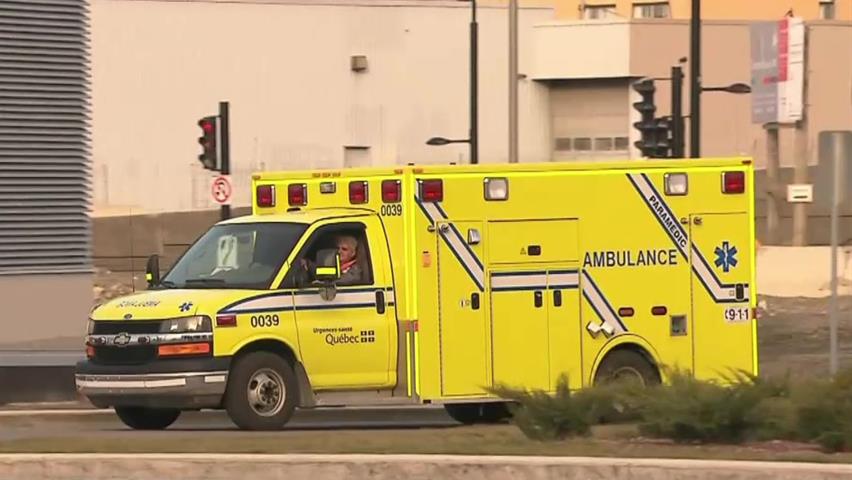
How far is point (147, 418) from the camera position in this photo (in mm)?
17016

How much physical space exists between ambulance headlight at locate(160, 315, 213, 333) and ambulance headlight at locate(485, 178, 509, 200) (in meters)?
3.02

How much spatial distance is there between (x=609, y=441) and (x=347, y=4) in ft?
156

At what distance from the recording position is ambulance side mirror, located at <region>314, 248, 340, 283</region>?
1599 centimetres

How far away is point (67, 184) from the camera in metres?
29.1

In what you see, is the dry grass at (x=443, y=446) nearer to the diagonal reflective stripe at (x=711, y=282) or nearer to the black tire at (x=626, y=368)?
the black tire at (x=626, y=368)

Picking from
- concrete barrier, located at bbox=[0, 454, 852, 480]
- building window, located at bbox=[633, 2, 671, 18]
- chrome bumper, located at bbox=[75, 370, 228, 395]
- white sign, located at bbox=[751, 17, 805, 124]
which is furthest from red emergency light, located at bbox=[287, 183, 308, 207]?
building window, located at bbox=[633, 2, 671, 18]

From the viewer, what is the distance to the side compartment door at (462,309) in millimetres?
16594

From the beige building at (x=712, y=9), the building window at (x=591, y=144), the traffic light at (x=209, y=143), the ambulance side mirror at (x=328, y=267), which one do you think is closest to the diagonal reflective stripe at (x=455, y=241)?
the ambulance side mirror at (x=328, y=267)

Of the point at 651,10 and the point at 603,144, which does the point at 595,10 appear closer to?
the point at 651,10

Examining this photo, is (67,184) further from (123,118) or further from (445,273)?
(123,118)

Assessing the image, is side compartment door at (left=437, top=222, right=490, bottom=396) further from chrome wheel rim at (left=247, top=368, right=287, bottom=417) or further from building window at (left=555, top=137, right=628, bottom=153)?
building window at (left=555, top=137, right=628, bottom=153)

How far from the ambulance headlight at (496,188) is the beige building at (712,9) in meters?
52.7

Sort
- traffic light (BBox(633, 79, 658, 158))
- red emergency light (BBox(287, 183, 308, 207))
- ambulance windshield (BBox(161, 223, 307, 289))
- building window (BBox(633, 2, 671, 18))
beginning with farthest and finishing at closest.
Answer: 1. building window (BBox(633, 2, 671, 18))
2. traffic light (BBox(633, 79, 658, 158))
3. red emergency light (BBox(287, 183, 308, 207))
4. ambulance windshield (BBox(161, 223, 307, 289))

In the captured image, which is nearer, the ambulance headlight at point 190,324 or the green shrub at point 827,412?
the green shrub at point 827,412
